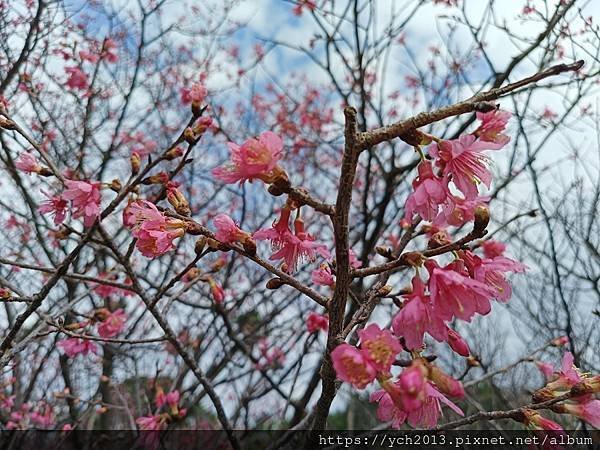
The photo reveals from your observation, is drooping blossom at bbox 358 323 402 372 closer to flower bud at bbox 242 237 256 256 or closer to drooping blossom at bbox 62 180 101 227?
flower bud at bbox 242 237 256 256

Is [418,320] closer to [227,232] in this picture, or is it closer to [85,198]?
[227,232]

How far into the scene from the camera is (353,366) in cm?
110

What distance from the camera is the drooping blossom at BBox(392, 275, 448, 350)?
43.2 inches

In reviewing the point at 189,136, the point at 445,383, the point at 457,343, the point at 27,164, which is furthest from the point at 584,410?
the point at 27,164

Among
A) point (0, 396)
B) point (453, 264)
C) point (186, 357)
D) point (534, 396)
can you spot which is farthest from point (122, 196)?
point (0, 396)

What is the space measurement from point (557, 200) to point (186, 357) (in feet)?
15.4

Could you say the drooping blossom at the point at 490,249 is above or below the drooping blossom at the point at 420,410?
above

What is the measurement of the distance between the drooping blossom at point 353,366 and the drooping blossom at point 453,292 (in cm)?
21

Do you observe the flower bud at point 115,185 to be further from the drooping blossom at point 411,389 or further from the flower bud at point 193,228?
the drooping blossom at point 411,389

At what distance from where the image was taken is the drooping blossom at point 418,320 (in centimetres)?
110

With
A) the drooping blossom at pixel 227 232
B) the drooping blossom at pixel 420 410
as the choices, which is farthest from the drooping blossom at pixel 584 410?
the drooping blossom at pixel 227 232

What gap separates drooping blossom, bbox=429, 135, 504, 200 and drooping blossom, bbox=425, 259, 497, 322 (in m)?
0.26

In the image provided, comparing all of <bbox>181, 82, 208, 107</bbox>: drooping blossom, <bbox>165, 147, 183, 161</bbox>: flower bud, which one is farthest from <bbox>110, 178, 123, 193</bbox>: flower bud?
<bbox>181, 82, 208, 107</bbox>: drooping blossom

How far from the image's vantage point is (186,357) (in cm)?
220
